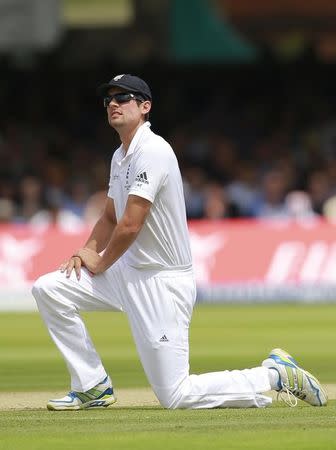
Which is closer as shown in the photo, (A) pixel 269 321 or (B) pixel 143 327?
(B) pixel 143 327

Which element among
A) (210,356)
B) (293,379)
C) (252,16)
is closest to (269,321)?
(210,356)

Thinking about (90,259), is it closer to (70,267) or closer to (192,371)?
(70,267)

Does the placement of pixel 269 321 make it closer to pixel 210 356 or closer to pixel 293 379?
pixel 210 356

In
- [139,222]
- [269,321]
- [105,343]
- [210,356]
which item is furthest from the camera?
[269,321]

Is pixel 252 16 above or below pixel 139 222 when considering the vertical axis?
above

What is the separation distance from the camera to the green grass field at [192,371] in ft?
21.1

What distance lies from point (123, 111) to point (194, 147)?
45.6ft

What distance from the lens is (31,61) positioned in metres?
22.6

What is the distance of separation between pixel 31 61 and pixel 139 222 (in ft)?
50.5

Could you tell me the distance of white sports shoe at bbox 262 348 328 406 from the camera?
7633 millimetres

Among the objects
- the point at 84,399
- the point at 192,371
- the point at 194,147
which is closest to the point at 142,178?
the point at 84,399

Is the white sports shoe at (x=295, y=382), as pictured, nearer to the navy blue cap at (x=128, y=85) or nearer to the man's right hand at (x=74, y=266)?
the man's right hand at (x=74, y=266)

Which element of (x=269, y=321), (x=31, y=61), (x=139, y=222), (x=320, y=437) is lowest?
(x=269, y=321)

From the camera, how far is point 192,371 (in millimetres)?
10211
